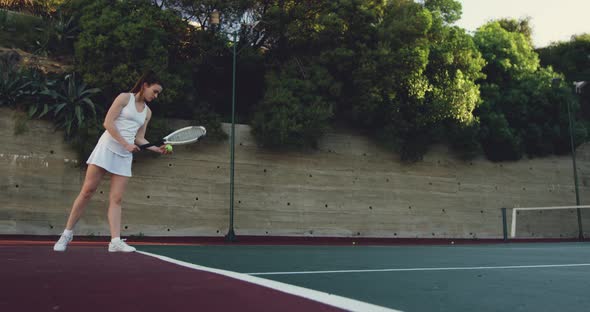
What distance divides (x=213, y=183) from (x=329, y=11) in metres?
8.14

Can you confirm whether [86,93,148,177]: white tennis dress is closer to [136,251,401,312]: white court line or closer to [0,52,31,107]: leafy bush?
[136,251,401,312]: white court line

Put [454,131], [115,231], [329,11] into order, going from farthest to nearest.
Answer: [454,131] → [329,11] → [115,231]

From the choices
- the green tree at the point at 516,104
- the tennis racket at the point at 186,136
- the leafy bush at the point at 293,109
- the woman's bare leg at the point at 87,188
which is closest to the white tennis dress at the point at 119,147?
the woman's bare leg at the point at 87,188

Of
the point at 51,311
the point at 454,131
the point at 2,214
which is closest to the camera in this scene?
the point at 51,311

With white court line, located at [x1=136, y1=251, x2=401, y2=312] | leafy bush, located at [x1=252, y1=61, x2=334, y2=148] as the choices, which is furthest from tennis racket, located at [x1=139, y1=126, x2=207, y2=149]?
leafy bush, located at [x1=252, y1=61, x2=334, y2=148]

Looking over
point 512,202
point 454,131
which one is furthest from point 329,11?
point 512,202

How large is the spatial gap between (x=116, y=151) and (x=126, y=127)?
0.32 m

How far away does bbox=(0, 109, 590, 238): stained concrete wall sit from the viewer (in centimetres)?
1689

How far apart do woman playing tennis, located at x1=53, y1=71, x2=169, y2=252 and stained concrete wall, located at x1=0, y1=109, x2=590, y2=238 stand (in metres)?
11.4

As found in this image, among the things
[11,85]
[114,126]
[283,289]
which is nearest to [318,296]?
[283,289]

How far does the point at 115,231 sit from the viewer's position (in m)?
6.57

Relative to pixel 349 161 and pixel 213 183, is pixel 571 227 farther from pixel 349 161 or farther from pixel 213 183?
pixel 213 183

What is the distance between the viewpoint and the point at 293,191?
20.5 meters

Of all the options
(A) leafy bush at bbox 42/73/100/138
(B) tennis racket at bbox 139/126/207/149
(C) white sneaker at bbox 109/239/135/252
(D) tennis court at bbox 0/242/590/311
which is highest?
(A) leafy bush at bbox 42/73/100/138
